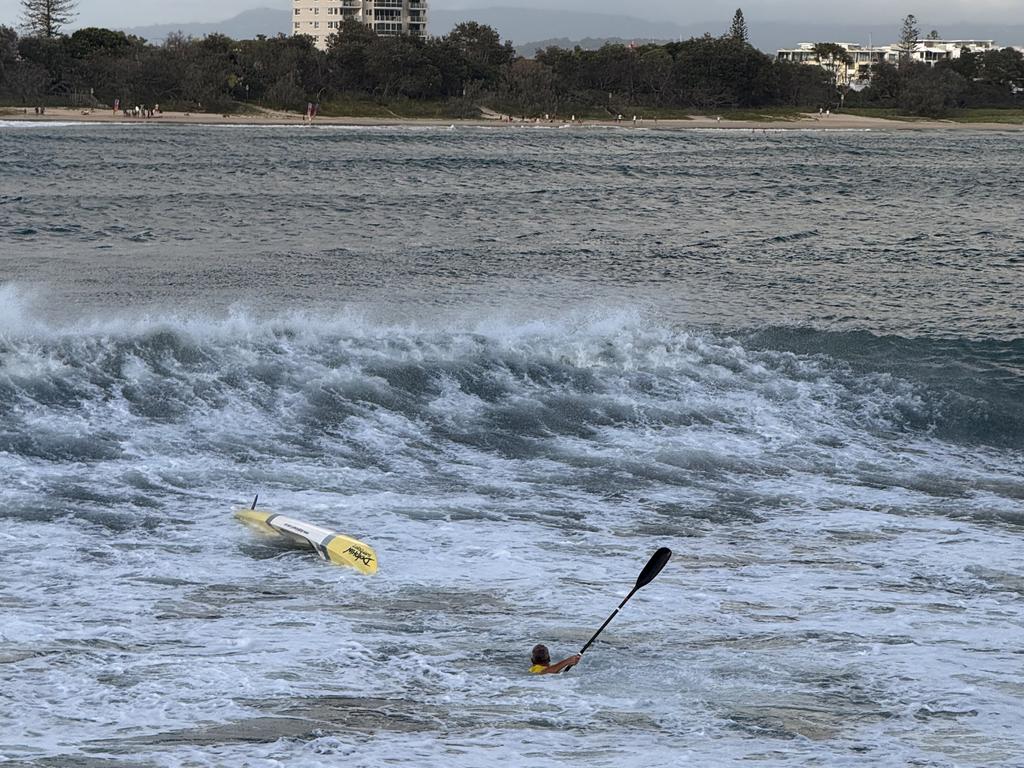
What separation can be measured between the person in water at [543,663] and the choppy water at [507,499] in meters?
0.12

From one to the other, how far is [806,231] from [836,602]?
37421 millimetres

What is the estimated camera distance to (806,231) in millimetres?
49594

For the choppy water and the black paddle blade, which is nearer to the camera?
the choppy water

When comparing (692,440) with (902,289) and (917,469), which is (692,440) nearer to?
(917,469)

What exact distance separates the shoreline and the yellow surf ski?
105 meters

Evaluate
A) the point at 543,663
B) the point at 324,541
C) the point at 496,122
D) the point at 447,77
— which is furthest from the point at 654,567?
the point at 447,77

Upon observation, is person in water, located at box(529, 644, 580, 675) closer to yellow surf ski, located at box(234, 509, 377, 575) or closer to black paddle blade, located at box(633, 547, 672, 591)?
black paddle blade, located at box(633, 547, 672, 591)

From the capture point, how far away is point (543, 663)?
39.5 ft

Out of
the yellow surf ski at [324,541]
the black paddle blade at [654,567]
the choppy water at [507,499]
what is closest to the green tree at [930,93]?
the choppy water at [507,499]

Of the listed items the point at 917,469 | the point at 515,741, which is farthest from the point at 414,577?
the point at 917,469

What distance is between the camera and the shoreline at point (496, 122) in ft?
388

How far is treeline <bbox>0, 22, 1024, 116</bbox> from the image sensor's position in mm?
133750

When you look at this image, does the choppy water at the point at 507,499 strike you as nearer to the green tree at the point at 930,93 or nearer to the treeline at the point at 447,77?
the treeline at the point at 447,77

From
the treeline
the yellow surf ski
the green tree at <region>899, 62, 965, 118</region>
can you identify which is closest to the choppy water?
the yellow surf ski
